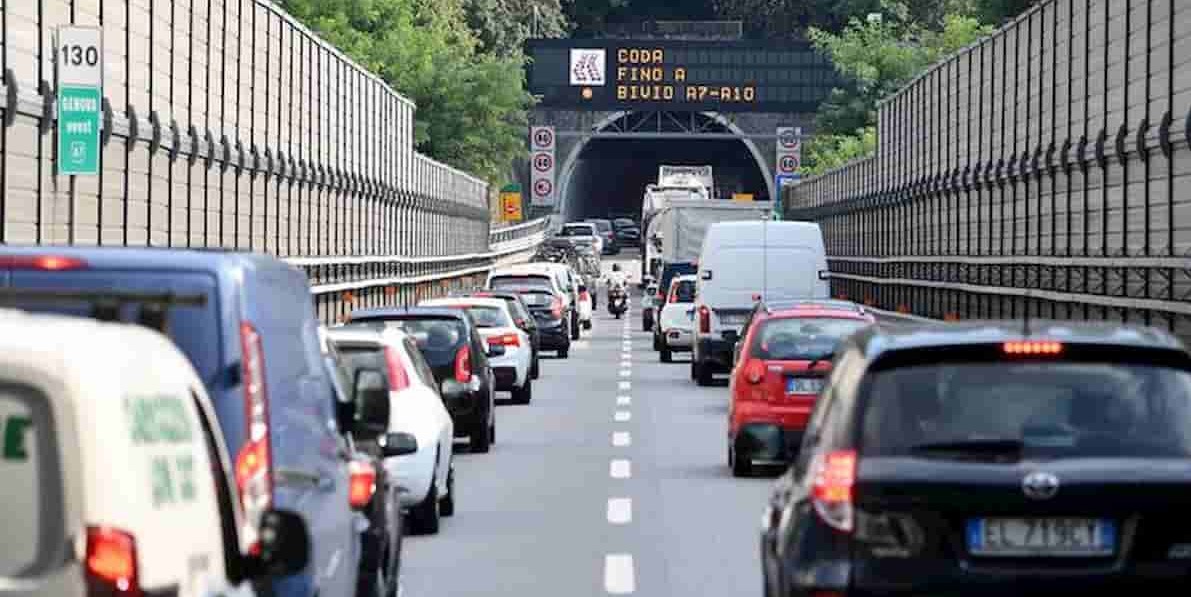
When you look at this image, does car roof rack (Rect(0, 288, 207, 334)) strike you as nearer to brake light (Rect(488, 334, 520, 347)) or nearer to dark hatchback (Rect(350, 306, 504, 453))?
dark hatchback (Rect(350, 306, 504, 453))

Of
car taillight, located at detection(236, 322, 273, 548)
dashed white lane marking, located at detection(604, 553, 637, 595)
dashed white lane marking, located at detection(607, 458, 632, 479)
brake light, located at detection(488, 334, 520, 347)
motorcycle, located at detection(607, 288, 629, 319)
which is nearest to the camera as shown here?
car taillight, located at detection(236, 322, 273, 548)

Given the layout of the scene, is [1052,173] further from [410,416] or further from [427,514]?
[410,416]

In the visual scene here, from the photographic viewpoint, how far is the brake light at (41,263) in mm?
9547

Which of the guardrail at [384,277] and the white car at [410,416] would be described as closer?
the white car at [410,416]

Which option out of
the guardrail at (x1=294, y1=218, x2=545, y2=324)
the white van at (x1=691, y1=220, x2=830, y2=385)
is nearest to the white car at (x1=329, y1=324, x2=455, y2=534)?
the guardrail at (x1=294, y1=218, x2=545, y2=324)

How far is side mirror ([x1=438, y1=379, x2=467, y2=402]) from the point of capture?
24.5 meters

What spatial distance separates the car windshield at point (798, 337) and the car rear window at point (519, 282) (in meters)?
27.4

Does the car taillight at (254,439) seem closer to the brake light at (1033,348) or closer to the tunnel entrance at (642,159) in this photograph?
the brake light at (1033,348)

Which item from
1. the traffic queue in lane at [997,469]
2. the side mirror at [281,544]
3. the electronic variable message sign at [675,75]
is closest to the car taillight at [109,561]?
the side mirror at [281,544]

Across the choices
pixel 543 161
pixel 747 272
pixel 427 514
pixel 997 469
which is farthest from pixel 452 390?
pixel 543 161

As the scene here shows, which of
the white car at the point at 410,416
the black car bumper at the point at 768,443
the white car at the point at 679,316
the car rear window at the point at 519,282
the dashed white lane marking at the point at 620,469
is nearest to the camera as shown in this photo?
the black car bumper at the point at 768,443

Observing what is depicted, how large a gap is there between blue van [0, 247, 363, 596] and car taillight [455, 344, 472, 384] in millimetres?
15306

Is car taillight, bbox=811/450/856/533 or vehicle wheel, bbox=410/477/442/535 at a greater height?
car taillight, bbox=811/450/856/533

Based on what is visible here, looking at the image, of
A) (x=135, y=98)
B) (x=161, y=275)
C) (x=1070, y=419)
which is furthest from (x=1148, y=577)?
(x=135, y=98)
